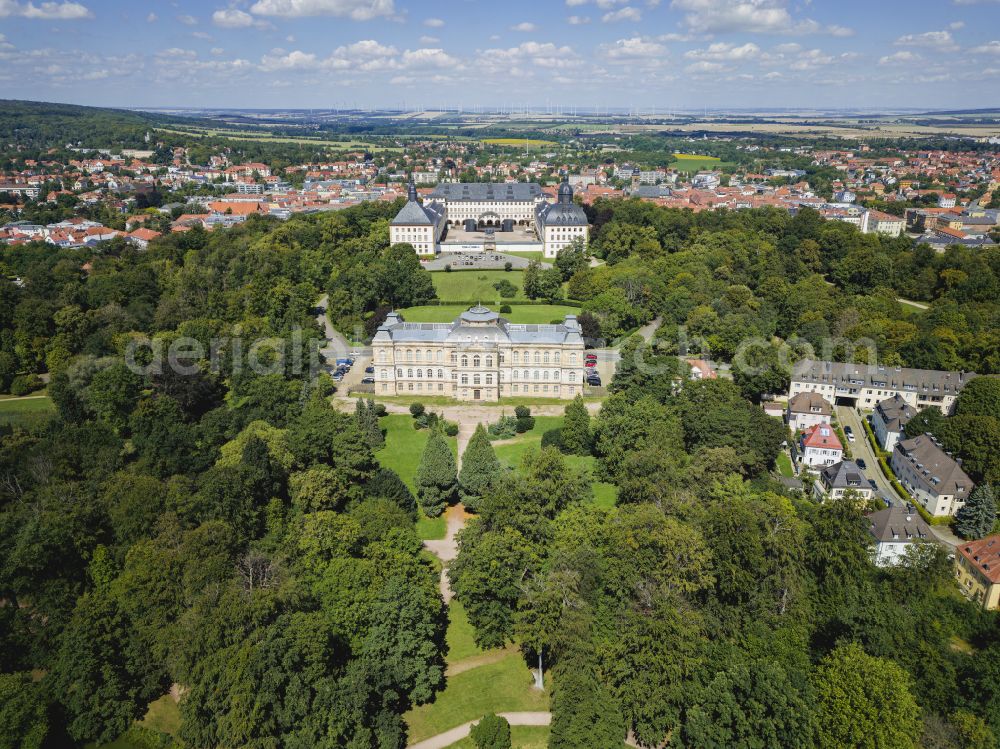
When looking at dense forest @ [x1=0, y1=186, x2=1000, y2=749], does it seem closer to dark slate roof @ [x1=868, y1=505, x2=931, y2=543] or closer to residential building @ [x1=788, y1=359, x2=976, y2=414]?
residential building @ [x1=788, y1=359, x2=976, y2=414]

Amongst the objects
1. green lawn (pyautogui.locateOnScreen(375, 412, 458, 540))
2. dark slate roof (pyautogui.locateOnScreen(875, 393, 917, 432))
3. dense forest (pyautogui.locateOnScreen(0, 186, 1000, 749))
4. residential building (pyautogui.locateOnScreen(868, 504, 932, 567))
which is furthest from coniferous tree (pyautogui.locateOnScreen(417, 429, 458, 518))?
dark slate roof (pyautogui.locateOnScreen(875, 393, 917, 432))

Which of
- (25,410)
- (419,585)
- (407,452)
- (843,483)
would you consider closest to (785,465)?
(843,483)

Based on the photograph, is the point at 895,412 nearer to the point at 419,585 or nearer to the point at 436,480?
the point at 436,480

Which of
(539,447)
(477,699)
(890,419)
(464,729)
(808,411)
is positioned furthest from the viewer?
(808,411)

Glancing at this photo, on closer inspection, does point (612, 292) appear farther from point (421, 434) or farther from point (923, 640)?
point (923, 640)

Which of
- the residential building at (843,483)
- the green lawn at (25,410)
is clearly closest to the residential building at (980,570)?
the residential building at (843,483)

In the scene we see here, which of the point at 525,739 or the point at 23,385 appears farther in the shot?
the point at 23,385
